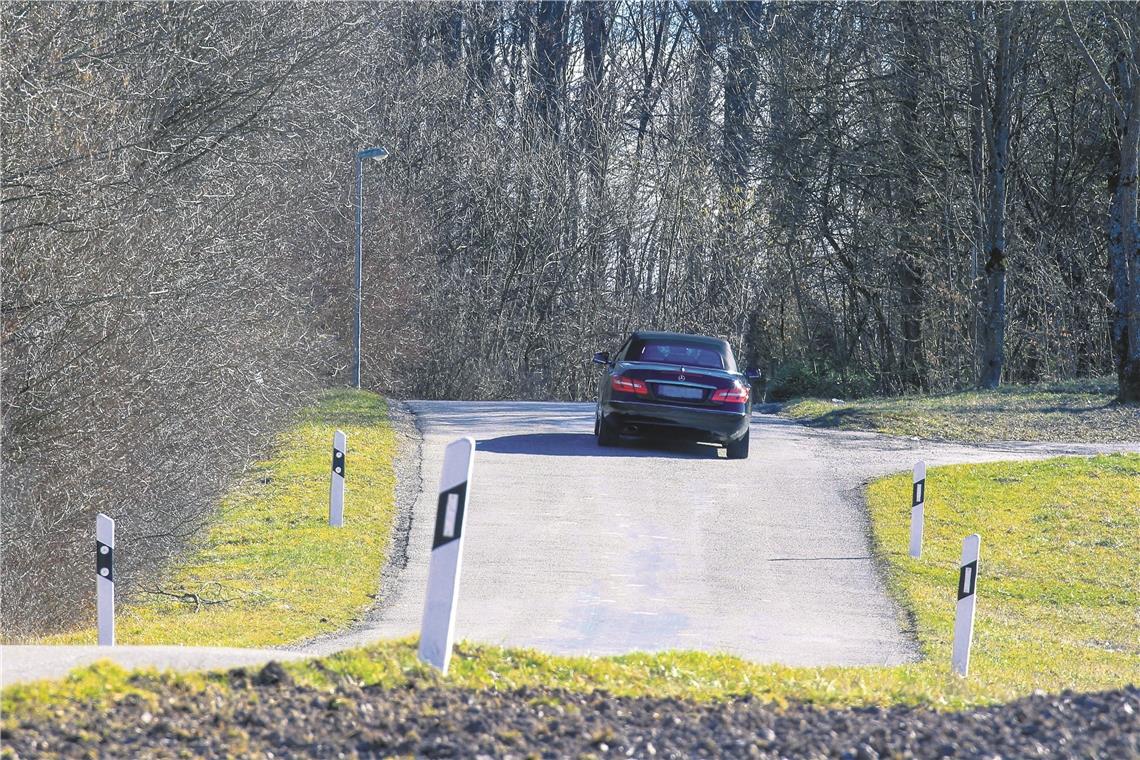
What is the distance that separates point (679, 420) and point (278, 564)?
7.08m

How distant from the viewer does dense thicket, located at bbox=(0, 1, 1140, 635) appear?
12.5 meters

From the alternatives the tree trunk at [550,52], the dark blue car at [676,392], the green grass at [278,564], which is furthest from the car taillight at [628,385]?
the tree trunk at [550,52]

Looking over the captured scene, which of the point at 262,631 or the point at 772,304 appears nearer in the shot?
the point at 262,631

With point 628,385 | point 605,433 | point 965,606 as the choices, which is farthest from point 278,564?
point 605,433

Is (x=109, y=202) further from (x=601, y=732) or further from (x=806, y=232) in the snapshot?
(x=806, y=232)

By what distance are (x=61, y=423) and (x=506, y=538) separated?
4.62 meters

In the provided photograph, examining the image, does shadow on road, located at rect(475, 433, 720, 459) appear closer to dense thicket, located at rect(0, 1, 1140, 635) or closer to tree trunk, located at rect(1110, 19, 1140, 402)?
dense thicket, located at rect(0, 1, 1140, 635)

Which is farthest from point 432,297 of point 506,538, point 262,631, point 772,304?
point 262,631

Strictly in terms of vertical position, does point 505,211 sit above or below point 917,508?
above

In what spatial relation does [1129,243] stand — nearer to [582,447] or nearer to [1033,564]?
[582,447]

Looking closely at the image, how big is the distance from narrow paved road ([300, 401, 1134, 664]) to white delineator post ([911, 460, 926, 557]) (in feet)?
1.61

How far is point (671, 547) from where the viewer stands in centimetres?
1488

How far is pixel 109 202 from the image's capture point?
13117 millimetres

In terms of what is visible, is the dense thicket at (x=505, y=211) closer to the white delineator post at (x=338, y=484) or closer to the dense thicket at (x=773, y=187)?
the dense thicket at (x=773, y=187)
